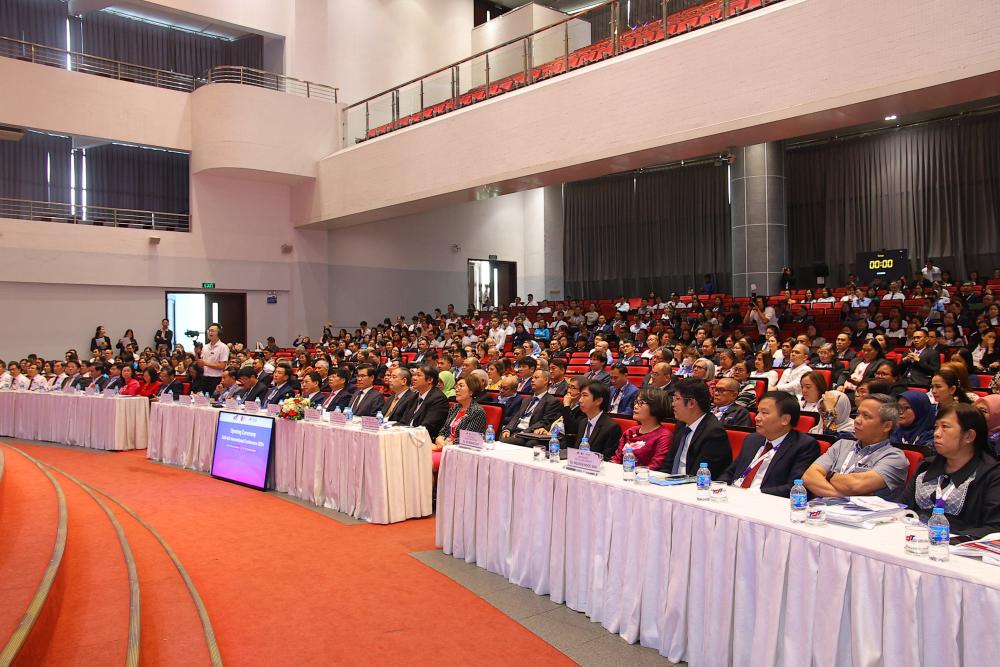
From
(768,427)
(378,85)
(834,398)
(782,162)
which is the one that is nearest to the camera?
(768,427)

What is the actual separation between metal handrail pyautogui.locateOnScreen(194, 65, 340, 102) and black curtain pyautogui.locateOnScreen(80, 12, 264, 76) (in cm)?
109

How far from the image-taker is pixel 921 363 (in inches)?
276

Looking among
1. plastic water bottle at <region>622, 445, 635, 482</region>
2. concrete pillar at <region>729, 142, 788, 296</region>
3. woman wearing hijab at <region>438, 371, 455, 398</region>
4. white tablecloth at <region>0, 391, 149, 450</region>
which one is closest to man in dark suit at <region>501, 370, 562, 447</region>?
plastic water bottle at <region>622, 445, 635, 482</region>

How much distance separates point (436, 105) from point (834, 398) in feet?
32.1

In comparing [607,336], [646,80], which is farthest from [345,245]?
[646,80]

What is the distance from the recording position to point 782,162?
15.1 meters

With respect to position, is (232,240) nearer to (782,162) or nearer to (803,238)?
(782,162)

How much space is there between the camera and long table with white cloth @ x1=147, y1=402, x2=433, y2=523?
5.28 meters

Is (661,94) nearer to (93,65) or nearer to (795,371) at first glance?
(795,371)

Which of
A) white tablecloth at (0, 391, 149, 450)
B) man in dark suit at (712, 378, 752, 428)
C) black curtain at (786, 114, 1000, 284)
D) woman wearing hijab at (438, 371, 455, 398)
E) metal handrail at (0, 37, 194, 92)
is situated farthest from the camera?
black curtain at (786, 114, 1000, 284)

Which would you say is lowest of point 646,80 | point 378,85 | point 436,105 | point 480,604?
→ point 480,604

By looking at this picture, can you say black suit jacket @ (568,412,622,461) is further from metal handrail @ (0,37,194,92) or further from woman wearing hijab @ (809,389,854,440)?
metal handrail @ (0,37,194,92)

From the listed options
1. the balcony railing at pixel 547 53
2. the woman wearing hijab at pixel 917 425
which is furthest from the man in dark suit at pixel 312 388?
the balcony railing at pixel 547 53

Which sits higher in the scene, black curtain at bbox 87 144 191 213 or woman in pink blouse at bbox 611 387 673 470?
black curtain at bbox 87 144 191 213
